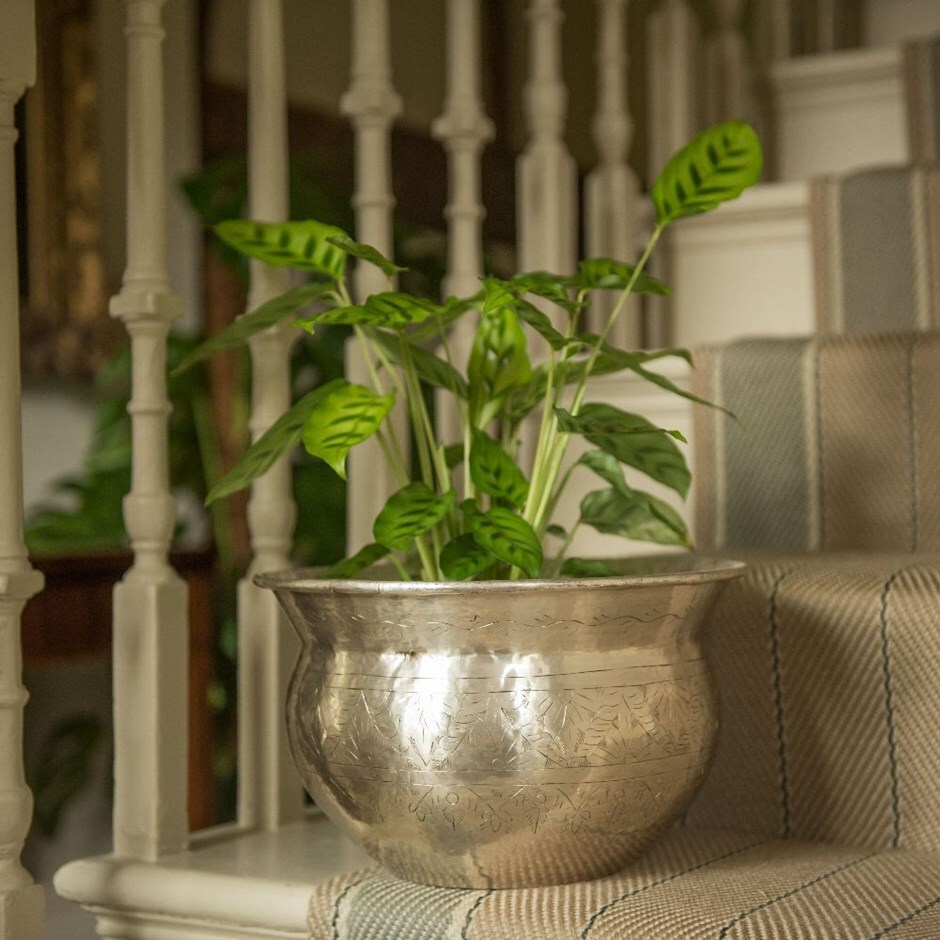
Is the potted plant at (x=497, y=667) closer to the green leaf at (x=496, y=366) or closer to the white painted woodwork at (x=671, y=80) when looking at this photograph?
the green leaf at (x=496, y=366)

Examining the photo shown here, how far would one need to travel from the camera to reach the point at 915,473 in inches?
45.8

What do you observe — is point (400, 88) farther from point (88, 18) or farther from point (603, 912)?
point (603, 912)

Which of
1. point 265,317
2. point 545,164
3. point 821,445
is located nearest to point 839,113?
point 545,164

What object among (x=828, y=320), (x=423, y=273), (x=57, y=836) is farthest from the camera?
(x=57, y=836)

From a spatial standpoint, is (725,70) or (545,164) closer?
(545,164)

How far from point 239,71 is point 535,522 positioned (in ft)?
7.81

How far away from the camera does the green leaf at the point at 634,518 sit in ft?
3.02

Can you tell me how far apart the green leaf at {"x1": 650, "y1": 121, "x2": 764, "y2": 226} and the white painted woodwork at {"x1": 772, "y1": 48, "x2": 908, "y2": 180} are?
116 cm

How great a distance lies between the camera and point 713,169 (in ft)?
2.89

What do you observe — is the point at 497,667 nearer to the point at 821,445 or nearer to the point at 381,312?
the point at 381,312

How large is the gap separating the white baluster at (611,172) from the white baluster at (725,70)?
0.37m

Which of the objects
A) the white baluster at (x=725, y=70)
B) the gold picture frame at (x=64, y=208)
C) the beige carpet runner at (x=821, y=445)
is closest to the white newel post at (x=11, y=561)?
the beige carpet runner at (x=821, y=445)

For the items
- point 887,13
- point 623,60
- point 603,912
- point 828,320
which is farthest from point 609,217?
point 887,13

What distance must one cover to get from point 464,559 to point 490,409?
0.15 meters
